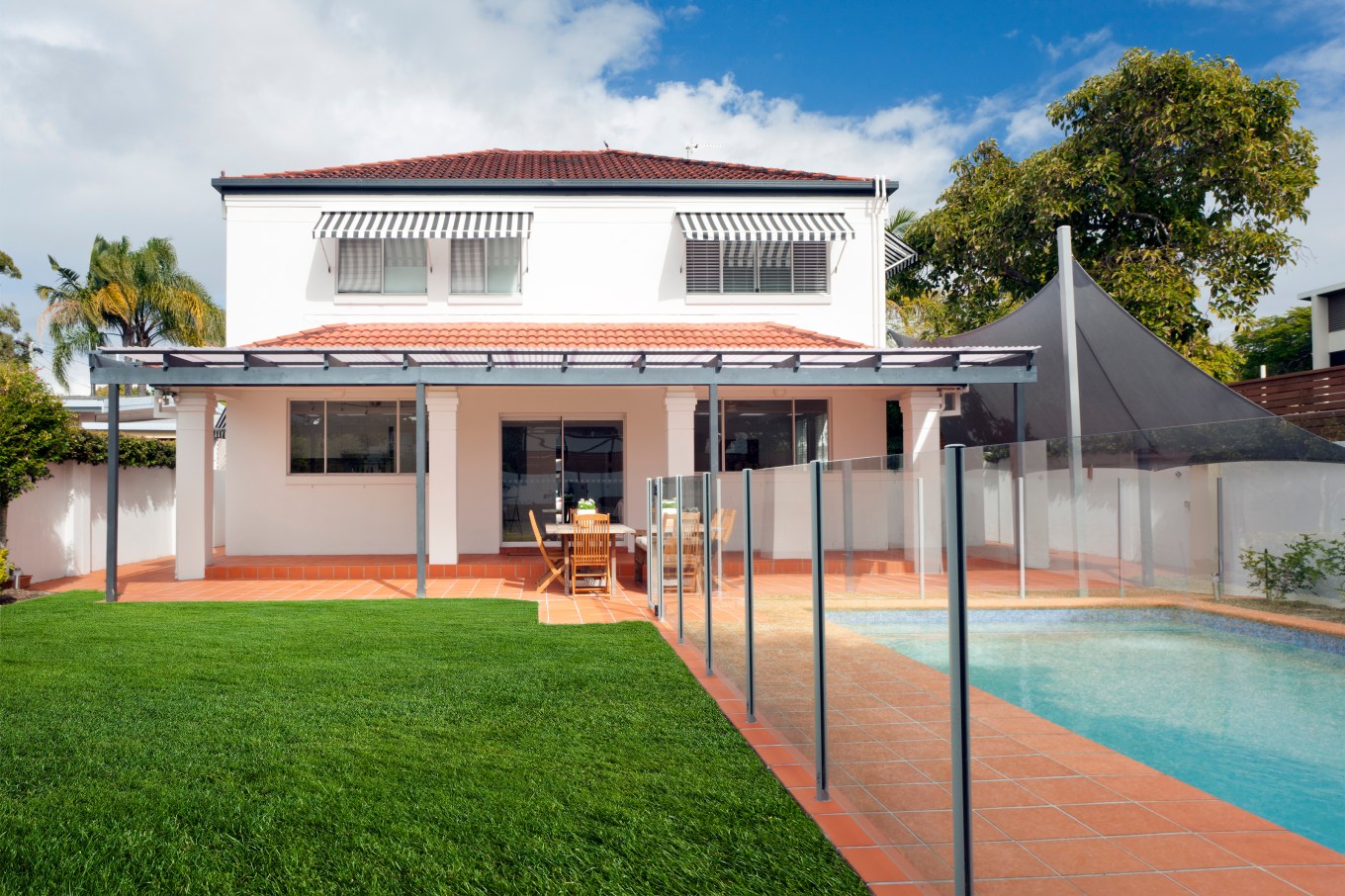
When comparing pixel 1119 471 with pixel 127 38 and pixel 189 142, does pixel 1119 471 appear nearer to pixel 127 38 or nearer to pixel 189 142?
pixel 127 38

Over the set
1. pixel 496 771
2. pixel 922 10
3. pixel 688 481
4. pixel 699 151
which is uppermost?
pixel 922 10

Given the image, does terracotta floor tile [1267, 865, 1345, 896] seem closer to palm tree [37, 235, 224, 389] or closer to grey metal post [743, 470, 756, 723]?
grey metal post [743, 470, 756, 723]

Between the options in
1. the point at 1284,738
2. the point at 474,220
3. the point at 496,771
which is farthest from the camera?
the point at 474,220

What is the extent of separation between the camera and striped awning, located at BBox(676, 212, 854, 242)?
54.3ft

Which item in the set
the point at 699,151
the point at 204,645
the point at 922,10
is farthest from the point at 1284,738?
the point at 922,10

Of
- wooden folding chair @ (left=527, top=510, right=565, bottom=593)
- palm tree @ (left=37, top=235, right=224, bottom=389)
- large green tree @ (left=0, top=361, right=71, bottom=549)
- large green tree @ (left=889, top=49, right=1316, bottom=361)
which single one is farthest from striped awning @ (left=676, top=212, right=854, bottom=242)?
palm tree @ (left=37, top=235, right=224, bottom=389)

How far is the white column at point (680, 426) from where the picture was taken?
568 inches

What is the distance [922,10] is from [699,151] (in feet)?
29.7

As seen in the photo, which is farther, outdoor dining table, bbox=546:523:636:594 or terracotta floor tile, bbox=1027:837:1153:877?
outdoor dining table, bbox=546:523:636:594

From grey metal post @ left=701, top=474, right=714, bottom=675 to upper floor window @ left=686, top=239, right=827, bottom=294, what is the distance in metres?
10.3

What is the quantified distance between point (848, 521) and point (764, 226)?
13.0 metres

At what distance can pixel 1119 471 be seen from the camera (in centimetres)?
238

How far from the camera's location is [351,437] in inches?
655

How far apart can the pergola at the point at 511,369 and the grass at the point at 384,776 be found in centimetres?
454
